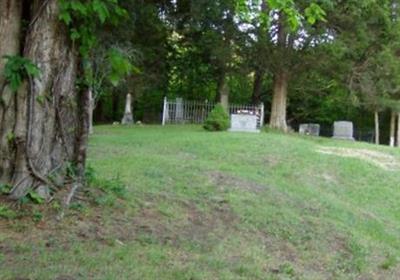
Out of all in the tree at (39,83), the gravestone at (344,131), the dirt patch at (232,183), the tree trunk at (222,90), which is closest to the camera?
the tree at (39,83)

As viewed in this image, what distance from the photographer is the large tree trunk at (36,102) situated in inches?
198

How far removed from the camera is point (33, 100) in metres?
5.06

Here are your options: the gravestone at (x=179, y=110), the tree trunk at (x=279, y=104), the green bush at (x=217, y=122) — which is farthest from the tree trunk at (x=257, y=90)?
the green bush at (x=217, y=122)

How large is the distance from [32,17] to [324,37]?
17709mm

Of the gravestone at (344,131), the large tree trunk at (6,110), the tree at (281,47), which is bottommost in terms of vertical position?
the gravestone at (344,131)

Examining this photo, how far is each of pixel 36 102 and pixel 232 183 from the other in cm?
408

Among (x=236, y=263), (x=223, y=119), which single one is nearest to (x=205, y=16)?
(x=223, y=119)

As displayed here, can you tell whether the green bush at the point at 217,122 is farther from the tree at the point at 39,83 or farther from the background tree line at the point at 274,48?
the tree at the point at 39,83

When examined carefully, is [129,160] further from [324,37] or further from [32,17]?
[324,37]

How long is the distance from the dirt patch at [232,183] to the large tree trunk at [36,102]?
10.4 ft

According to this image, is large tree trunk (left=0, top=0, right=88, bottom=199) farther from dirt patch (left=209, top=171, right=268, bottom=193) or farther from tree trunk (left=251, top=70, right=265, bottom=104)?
tree trunk (left=251, top=70, right=265, bottom=104)

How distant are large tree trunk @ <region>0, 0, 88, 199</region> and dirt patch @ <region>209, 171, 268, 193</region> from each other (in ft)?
10.4

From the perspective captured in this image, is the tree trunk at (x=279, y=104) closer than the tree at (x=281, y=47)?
No

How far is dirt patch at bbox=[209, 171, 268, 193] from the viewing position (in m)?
8.20
